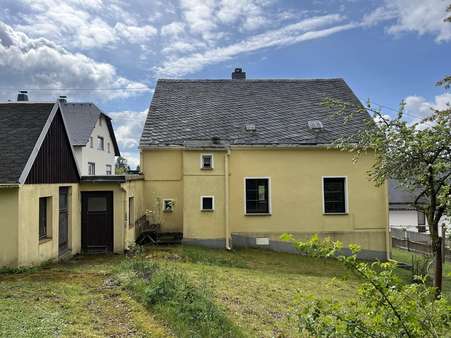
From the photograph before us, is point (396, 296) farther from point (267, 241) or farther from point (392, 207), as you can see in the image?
point (392, 207)

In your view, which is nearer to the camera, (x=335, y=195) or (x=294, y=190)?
(x=294, y=190)

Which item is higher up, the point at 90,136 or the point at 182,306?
the point at 90,136

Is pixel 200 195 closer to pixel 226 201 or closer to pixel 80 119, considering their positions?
pixel 226 201

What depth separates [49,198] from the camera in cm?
1018

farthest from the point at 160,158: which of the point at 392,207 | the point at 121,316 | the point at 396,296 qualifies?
the point at 392,207

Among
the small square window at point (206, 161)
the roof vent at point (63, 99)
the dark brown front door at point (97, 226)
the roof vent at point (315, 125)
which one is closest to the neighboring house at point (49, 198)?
the dark brown front door at point (97, 226)

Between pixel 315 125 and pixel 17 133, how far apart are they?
1170cm

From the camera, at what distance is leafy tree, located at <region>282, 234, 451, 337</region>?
2785 millimetres

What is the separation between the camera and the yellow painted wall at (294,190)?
48.2 ft

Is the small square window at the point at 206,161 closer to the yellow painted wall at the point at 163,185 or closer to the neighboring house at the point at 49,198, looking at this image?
the yellow painted wall at the point at 163,185

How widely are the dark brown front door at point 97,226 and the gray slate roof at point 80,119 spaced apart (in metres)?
14.1

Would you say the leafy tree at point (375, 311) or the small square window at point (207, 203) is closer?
the leafy tree at point (375, 311)

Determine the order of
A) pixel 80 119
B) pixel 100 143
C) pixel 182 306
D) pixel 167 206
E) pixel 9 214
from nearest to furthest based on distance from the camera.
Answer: pixel 182 306 < pixel 9 214 < pixel 167 206 < pixel 80 119 < pixel 100 143

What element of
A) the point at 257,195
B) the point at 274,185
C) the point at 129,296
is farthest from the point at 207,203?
the point at 129,296
